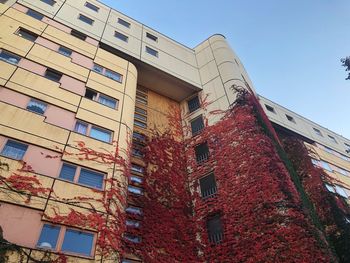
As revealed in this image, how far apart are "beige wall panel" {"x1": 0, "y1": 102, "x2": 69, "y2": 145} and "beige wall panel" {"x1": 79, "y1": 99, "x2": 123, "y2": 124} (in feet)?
8.32

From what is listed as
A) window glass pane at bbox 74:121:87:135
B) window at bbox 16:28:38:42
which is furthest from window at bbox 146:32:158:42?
window glass pane at bbox 74:121:87:135

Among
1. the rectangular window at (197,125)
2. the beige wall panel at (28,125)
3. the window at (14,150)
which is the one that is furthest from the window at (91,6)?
the window at (14,150)

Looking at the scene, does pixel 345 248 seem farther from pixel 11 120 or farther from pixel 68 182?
pixel 11 120

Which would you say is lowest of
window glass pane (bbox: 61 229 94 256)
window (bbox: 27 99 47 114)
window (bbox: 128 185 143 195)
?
window glass pane (bbox: 61 229 94 256)

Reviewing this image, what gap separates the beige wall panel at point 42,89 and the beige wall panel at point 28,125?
4.73 ft

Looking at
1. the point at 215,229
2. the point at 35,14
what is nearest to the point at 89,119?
the point at 215,229

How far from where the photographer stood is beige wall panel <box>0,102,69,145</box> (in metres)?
12.1

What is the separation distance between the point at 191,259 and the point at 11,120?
11.0m

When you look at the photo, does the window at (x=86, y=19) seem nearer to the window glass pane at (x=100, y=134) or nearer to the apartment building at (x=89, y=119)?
the apartment building at (x=89, y=119)

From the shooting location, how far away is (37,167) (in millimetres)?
11570

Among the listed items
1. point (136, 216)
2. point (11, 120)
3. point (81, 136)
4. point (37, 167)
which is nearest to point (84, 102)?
point (81, 136)

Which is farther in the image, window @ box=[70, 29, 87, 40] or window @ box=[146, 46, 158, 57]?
window @ box=[146, 46, 158, 57]

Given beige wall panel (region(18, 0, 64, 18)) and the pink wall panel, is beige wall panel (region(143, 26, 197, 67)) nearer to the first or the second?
beige wall panel (region(18, 0, 64, 18))

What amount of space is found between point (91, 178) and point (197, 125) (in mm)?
11141
